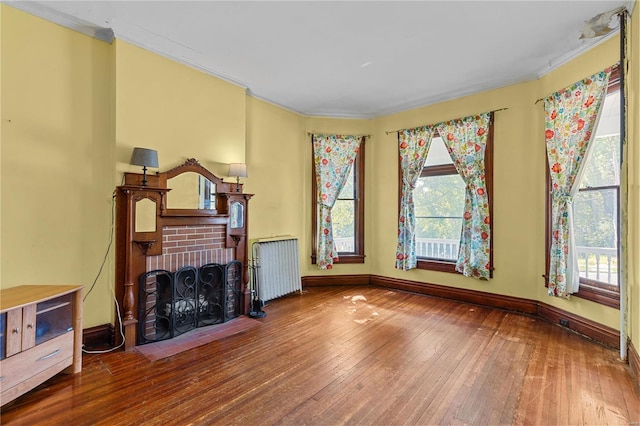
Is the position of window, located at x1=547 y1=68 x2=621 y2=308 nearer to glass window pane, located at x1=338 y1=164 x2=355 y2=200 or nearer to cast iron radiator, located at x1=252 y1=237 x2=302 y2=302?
glass window pane, located at x1=338 y1=164 x2=355 y2=200

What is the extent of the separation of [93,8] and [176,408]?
10.7 ft

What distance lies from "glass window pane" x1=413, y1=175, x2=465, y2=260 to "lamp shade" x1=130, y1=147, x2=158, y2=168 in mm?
3691

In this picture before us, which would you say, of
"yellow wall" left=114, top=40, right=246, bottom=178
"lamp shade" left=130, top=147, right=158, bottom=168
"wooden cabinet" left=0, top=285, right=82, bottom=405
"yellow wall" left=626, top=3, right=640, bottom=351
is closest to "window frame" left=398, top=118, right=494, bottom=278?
"yellow wall" left=626, top=3, right=640, bottom=351

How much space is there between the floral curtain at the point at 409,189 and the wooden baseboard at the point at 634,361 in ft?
8.21

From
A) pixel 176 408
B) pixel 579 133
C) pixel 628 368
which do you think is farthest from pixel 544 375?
pixel 176 408

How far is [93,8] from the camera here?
8.46 ft

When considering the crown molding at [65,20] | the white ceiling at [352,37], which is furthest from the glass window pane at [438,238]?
the crown molding at [65,20]

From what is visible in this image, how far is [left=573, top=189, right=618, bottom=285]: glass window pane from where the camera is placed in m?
2.98

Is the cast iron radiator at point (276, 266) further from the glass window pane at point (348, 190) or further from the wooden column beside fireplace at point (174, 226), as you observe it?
the glass window pane at point (348, 190)

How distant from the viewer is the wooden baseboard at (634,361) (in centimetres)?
224

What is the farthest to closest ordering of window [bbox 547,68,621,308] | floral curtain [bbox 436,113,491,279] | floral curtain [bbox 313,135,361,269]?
floral curtain [bbox 313,135,361,269], floral curtain [bbox 436,113,491,279], window [bbox 547,68,621,308]

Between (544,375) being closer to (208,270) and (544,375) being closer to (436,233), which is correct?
(436,233)

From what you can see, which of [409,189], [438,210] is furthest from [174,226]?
[438,210]

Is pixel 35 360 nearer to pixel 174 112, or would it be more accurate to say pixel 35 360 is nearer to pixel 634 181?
pixel 174 112
